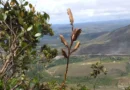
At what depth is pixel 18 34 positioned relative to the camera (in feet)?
23.7

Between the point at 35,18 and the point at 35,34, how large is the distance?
6.88m

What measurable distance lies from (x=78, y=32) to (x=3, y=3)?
8.69 meters

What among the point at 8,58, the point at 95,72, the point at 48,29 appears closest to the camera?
the point at 8,58

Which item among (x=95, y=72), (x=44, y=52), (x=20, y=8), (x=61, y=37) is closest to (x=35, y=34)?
(x=61, y=37)

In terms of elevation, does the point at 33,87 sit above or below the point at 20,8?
below

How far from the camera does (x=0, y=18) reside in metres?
6.29

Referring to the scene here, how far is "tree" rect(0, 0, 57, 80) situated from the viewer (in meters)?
6.20

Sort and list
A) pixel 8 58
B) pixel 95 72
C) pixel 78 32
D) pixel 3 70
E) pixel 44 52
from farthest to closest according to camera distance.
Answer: pixel 95 72, pixel 44 52, pixel 8 58, pixel 3 70, pixel 78 32

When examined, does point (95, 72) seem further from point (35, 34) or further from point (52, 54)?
point (35, 34)

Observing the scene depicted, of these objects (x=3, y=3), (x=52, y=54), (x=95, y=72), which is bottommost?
(x=95, y=72)

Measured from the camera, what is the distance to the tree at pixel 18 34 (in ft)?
20.3

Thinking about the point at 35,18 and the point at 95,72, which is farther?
the point at 95,72

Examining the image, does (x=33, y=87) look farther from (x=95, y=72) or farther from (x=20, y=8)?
(x=95, y=72)

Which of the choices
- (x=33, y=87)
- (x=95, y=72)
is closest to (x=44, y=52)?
(x=33, y=87)
